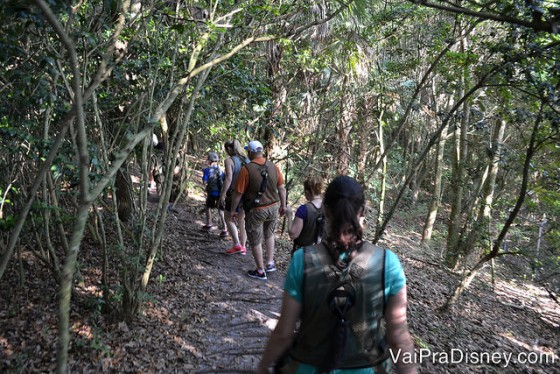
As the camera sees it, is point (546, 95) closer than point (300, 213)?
No

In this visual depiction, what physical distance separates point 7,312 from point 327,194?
4674mm

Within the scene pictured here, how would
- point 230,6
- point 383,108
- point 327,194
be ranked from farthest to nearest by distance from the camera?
1. point 383,108
2. point 230,6
3. point 327,194

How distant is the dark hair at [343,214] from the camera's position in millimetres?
1880

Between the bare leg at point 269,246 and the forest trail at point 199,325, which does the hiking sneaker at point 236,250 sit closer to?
the forest trail at point 199,325

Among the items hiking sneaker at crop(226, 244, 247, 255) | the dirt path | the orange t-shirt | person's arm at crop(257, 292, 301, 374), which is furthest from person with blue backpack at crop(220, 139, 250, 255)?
person's arm at crop(257, 292, 301, 374)

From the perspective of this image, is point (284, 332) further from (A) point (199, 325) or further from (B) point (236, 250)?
(B) point (236, 250)

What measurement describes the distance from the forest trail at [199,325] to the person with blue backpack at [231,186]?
0.92ft

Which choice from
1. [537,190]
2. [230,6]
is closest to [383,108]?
[537,190]

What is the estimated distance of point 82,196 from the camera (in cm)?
257

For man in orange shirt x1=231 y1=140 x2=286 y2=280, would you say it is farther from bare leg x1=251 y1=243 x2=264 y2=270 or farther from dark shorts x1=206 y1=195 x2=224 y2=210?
dark shorts x1=206 y1=195 x2=224 y2=210

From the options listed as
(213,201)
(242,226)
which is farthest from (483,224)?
(213,201)

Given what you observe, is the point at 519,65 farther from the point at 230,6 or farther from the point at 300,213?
the point at 230,6

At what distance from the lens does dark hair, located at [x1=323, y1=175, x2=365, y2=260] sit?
1880mm

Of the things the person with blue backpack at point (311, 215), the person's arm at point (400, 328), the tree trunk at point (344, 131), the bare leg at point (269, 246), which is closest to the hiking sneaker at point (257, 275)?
the bare leg at point (269, 246)
